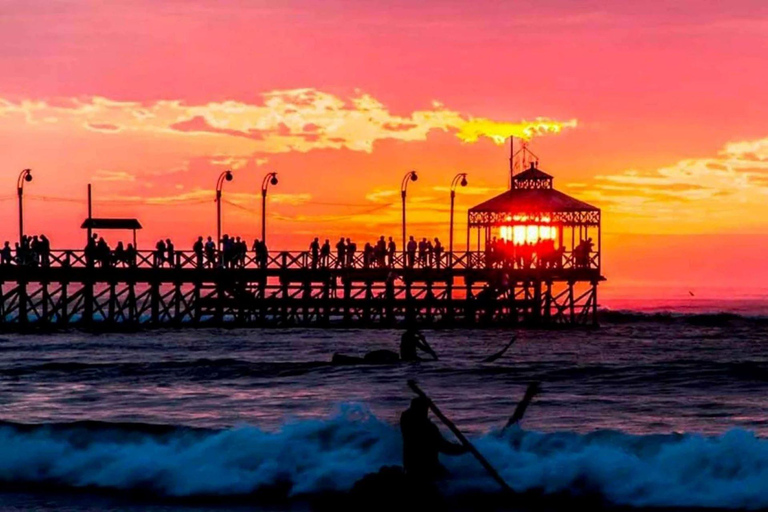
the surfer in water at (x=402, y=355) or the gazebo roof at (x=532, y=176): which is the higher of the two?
the gazebo roof at (x=532, y=176)

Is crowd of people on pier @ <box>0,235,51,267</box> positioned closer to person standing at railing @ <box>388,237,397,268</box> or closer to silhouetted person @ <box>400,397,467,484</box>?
person standing at railing @ <box>388,237,397,268</box>

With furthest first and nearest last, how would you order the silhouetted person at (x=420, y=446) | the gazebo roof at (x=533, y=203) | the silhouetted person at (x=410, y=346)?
the gazebo roof at (x=533, y=203), the silhouetted person at (x=410, y=346), the silhouetted person at (x=420, y=446)

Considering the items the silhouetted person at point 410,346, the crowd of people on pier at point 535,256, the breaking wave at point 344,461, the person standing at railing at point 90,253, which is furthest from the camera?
the crowd of people on pier at point 535,256

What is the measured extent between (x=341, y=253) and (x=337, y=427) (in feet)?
132

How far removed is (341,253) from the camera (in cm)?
6406

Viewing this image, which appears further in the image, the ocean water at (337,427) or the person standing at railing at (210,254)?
the person standing at railing at (210,254)

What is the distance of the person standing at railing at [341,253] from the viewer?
210 feet

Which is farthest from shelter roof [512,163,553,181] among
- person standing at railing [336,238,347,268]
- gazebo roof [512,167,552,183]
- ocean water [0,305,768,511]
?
ocean water [0,305,768,511]

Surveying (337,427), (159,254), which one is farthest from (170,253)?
(337,427)

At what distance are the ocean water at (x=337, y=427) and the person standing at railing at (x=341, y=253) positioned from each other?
52.1 ft

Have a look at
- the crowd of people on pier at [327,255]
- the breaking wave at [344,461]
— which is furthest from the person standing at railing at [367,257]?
the breaking wave at [344,461]

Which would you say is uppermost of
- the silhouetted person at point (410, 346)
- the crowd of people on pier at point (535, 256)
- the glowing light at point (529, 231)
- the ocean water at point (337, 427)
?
the glowing light at point (529, 231)

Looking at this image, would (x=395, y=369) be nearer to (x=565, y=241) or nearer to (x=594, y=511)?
(x=594, y=511)

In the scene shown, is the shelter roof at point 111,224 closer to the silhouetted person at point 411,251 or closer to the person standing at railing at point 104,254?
the person standing at railing at point 104,254
